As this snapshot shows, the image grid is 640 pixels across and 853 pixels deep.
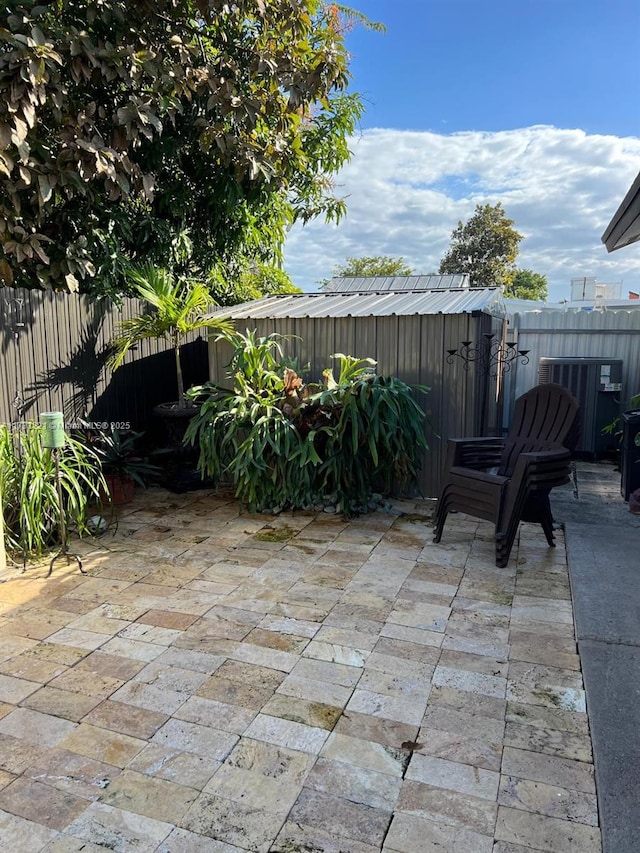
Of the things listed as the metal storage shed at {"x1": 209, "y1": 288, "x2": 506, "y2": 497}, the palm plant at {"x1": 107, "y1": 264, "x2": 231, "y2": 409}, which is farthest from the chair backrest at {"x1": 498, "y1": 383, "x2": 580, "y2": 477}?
the palm plant at {"x1": 107, "y1": 264, "x2": 231, "y2": 409}

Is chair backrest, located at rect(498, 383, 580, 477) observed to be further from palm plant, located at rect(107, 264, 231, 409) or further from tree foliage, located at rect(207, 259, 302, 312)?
tree foliage, located at rect(207, 259, 302, 312)

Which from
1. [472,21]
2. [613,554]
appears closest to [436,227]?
[472,21]

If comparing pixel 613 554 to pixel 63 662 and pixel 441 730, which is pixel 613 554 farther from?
pixel 63 662

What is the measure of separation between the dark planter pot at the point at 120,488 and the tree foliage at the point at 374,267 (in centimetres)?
2075

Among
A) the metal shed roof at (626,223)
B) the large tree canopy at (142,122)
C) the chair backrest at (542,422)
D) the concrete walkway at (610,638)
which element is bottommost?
the concrete walkway at (610,638)

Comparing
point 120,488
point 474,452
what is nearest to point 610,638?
point 474,452

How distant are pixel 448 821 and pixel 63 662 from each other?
1729 mm

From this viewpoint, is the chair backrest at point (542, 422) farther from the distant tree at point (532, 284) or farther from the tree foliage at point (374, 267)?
the distant tree at point (532, 284)

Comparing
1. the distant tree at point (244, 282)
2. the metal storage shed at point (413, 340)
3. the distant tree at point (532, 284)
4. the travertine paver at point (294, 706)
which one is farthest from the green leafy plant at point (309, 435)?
the distant tree at point (532, 284)

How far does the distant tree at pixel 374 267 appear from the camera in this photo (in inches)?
966

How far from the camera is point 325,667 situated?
245 centimetres

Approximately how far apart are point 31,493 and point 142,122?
9.63ft

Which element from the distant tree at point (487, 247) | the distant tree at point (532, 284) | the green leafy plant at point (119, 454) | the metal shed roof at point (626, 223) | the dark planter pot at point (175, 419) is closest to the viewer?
the metal shed roof at point (626, 223)

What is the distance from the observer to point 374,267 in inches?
991
